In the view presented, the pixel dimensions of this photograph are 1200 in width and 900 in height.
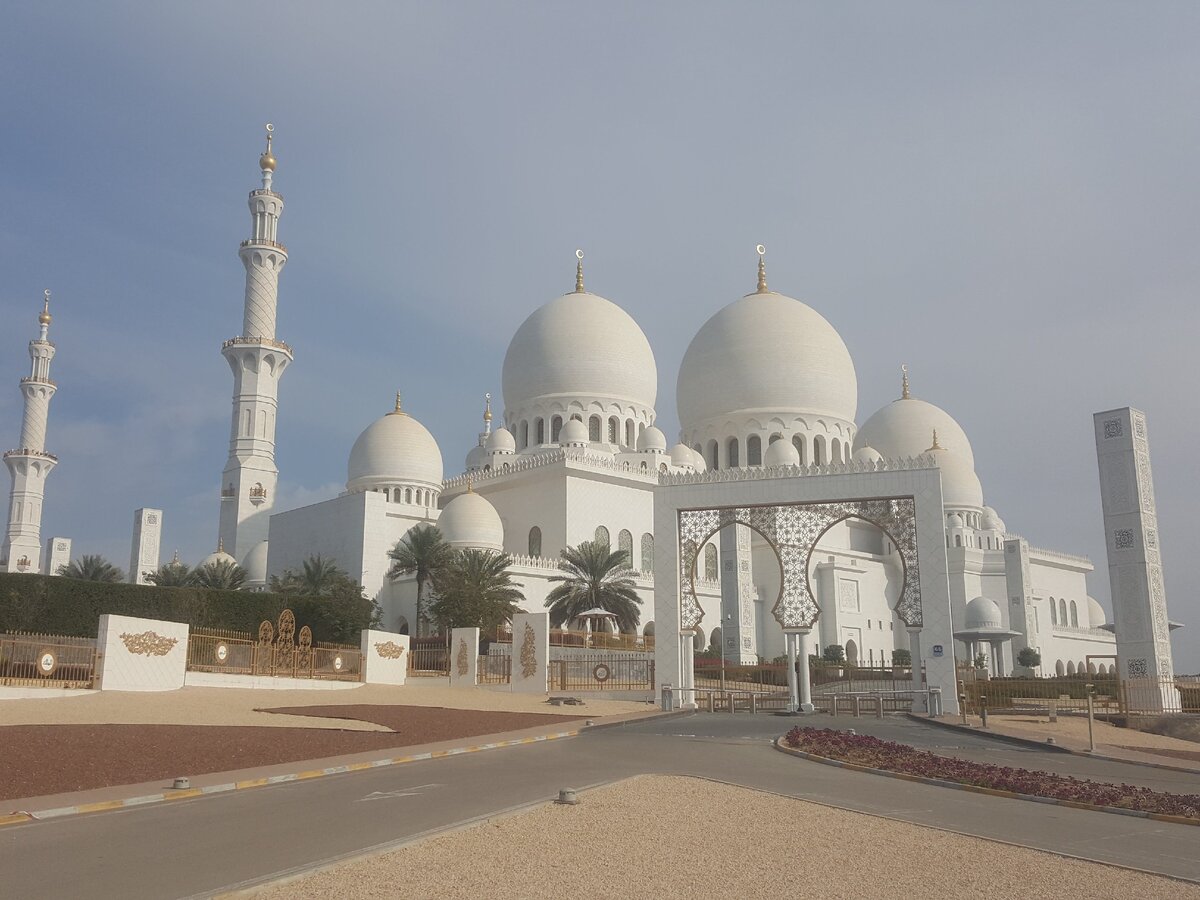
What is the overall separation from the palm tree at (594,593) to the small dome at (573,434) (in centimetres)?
970

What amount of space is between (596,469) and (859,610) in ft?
43.4

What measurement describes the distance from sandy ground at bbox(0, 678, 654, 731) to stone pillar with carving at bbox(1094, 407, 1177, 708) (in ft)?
36.1

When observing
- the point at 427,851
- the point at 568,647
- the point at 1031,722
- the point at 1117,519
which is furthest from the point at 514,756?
the point at 568,647

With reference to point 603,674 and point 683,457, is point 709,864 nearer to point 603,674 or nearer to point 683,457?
point 603,674

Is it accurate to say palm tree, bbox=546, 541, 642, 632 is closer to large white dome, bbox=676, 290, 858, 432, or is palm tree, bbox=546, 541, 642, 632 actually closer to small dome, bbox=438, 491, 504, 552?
small dome, bbox=438, 491, 504, 552

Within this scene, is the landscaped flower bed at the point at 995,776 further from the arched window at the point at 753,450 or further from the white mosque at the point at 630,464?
the arched window at the point at 753,450

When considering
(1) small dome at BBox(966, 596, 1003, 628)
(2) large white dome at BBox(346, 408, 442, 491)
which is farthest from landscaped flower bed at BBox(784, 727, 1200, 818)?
(2) large white dome at BBox(346, 408, 442, 491)

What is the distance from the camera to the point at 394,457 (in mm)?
47125

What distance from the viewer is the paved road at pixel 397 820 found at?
237 inches

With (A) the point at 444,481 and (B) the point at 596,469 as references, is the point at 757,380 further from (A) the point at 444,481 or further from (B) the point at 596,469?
(A) the point at 444,481

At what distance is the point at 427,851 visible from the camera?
6.30 metres

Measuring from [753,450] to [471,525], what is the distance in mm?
15003

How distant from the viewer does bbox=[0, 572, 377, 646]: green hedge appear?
81.0ft

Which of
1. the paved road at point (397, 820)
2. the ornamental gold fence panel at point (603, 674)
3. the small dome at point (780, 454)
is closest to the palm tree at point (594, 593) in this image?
the ornamental gold fence panel at point (603, 674)
